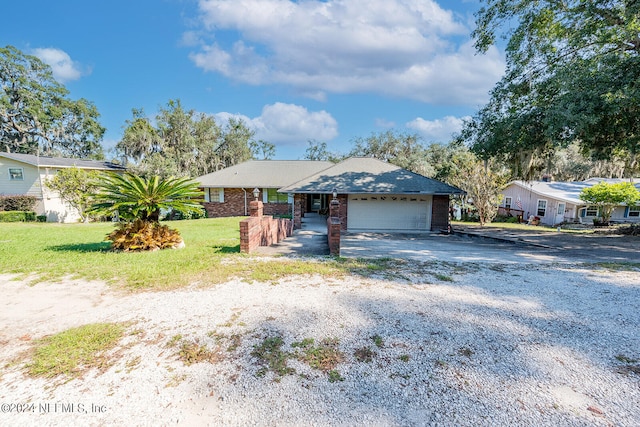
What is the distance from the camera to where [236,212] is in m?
20.9

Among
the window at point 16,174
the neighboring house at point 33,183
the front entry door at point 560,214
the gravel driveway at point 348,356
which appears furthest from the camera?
the front entry door at point 560,214

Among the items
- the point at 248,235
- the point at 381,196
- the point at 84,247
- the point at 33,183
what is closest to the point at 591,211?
the point at 381,196

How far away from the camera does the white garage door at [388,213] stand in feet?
47.7

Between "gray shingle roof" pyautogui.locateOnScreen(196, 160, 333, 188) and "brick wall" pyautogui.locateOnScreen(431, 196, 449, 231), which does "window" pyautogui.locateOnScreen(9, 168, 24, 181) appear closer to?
"gray shingle roof" pyautogui.locateOnScreen(196, 160, 333, 188)

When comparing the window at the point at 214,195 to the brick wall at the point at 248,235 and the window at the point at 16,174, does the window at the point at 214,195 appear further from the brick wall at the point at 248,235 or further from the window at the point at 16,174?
the brick wall at the point at 248,235

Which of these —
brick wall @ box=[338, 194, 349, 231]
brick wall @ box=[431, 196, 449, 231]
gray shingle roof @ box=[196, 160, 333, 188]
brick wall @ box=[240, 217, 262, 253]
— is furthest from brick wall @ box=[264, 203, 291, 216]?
brick wall @ box=[240, 217, 262, 253]

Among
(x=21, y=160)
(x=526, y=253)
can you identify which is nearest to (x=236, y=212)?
(x=21, y=160)

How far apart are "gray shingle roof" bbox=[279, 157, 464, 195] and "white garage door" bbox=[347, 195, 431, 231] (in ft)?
1.99

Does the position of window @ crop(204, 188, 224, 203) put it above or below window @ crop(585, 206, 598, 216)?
above

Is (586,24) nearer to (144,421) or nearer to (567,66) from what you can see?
(567,66)

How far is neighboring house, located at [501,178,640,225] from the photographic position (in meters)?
21.6

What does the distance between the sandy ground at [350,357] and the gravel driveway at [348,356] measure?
0.05 feet

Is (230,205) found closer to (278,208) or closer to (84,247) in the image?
(278,208)

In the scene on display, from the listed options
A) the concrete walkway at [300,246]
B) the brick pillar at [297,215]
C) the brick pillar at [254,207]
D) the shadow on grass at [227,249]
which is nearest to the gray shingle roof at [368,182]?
the brick pillar at [297,215]
